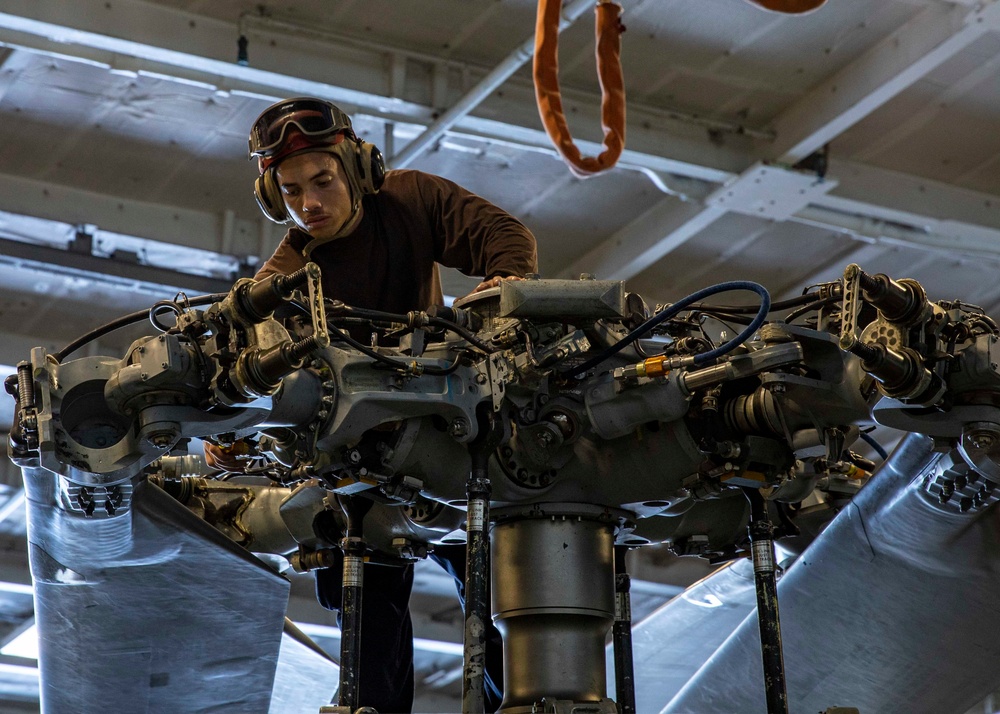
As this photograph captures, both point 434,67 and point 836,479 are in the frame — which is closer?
point 836,479

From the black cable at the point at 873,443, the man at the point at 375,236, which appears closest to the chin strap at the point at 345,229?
the man at the point at 375,236

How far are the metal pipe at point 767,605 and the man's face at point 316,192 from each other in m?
1.22

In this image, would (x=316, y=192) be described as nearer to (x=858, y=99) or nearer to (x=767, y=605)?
(x=767, y=605)

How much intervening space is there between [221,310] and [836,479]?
1.52m

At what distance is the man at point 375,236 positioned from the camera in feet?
11.2

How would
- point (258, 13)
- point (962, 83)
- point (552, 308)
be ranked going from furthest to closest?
point (962, 83), point (258, 13), point (552, 308)

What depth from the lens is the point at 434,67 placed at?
21.2 feet

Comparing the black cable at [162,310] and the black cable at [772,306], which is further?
the black cable at [772,306]

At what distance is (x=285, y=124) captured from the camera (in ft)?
11.0

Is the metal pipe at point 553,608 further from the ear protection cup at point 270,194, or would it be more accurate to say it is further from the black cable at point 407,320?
the ear protection cup at point 270,194

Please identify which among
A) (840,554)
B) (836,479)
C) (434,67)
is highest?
(434,67)

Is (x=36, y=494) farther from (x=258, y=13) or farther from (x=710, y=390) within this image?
(x=258, y=13)

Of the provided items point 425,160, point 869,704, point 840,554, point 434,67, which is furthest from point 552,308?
point 425,160

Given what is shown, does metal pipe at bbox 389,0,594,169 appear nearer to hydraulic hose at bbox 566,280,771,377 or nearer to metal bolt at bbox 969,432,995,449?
hydraulic hose at bbox 566,280,771,377
